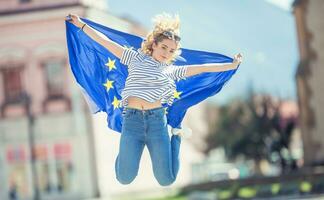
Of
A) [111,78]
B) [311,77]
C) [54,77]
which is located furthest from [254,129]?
[111,78]

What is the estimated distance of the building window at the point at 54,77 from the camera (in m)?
36.1

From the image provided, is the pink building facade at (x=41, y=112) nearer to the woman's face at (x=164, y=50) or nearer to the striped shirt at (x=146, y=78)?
the striped shirt at (x=146, y=78)

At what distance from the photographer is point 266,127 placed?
4781 cm

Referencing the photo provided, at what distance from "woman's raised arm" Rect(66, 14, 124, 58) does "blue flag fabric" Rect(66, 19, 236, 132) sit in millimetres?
282

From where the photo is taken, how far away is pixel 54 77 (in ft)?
119

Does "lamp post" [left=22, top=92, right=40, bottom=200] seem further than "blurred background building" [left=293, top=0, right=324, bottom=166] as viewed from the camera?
No

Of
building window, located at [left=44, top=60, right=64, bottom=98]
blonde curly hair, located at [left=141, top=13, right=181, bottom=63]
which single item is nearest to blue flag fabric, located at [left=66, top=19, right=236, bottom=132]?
blonde curly hair, located at [left=141, top=13, right=181, bottom=63]

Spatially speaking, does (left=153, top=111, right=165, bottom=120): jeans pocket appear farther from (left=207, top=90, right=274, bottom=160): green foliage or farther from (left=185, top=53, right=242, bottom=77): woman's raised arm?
(left=207, top=90, right=274, bottom=160): green foliage

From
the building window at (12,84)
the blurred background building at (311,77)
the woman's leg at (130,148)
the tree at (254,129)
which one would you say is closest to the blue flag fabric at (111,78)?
the woman's leg at (130,148)

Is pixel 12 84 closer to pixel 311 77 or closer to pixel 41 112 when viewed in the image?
pixel 41 112

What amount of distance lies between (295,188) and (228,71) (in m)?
21.0

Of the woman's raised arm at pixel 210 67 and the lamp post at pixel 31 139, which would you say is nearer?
the woman's raised arm at pixel 210 67

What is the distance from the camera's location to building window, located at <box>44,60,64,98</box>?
3612 cm

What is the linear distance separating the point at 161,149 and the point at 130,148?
0.23 meters
